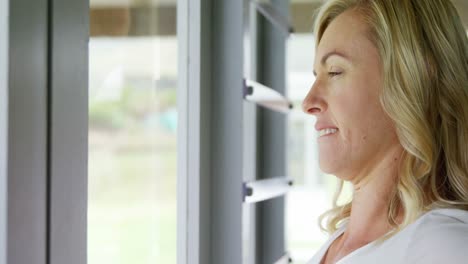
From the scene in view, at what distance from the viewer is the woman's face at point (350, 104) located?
1.19 m

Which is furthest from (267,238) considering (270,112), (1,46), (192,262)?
(1,46)

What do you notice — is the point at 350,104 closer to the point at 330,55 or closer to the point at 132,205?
the point at 330,55

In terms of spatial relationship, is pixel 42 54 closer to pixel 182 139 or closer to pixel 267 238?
pixel 182 139

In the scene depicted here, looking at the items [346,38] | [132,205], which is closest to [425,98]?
[346,38]

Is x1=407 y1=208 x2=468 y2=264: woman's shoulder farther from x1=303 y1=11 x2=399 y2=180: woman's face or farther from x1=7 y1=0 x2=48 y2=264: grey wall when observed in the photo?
x1=7 y1=0 x2=48 y2=264: grey wall

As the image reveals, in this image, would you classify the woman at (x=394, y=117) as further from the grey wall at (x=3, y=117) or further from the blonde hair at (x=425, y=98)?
the grey wall at (x=3, y=117)

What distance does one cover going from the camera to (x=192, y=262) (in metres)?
1.52

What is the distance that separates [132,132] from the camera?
1.43 meters

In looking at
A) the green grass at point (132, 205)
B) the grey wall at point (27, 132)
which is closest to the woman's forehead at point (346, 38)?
the green grass at point (132, 205)

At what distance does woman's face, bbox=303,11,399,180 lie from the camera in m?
1.19

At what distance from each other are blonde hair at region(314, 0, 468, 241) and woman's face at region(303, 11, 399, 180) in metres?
0.03

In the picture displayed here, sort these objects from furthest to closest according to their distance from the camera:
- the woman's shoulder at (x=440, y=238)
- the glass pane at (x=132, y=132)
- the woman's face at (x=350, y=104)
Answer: the woman's face at (x=350, y=104)
the glass pane at (x=132, y=132)
the woman's shoulder at (x=440, y=238)

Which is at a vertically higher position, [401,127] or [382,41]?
[382,41]

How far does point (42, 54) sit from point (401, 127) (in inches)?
26.0
